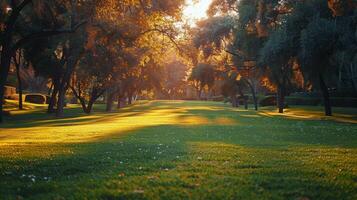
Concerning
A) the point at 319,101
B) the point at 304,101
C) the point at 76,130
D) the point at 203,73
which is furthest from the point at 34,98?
the point at 76,130

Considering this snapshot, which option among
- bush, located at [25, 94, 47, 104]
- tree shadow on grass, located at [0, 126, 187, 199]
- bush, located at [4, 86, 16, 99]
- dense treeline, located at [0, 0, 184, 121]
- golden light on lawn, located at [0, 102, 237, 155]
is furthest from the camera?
bush, located at [25, 94, 47, 104]

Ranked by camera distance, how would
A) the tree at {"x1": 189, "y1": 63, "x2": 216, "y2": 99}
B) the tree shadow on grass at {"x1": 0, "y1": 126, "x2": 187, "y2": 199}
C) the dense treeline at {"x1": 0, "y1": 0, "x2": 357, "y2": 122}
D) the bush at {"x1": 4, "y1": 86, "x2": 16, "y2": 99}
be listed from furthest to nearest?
the tree at {"x1": 189, "y1": 63, "x2": 216, "y2": 99}
the bush at {"x1": 4, "y1": 86, "x2": 16, "y2": 99}
the dense treeline at {"x1": 0, "y1": 0, "x2": 357, "y2": 122}
the tree shadow on grass at {"x1": 0, "y1": 126, "x2": 187, "y2": 199}

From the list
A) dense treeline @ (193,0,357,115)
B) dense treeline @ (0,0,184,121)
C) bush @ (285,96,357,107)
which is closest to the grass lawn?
dense treeline @ (0,0,184,121)

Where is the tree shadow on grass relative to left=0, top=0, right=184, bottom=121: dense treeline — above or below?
below

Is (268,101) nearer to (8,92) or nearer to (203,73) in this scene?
(203,73)

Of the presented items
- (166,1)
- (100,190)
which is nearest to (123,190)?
(100,190)

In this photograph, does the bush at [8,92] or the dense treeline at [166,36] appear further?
the bush at [8,92]

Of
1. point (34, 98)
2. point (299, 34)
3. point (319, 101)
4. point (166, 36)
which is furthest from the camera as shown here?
point (34, 98)

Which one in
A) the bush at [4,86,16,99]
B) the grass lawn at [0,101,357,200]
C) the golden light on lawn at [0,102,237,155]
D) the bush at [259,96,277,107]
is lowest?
the golden light on lawn at [0,102,237,155]

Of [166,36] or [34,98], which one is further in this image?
[34,98]

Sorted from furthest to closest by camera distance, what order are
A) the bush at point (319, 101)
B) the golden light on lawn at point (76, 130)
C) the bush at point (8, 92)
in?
the bush at point (8, 92)
the bush at point (319, 101)
the golden light on lawn at point (76, 130)

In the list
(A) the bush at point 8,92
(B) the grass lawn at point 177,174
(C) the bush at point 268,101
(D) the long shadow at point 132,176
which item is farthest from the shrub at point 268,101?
(D) the long shadow at point 132,176

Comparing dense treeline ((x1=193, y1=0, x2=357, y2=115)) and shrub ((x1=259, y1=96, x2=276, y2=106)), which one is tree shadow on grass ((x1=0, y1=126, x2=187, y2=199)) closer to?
dense treeline ((x1=193, y1=0, x2=357, y2=115))

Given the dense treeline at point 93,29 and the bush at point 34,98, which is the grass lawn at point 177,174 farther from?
the bush at point 34,98
